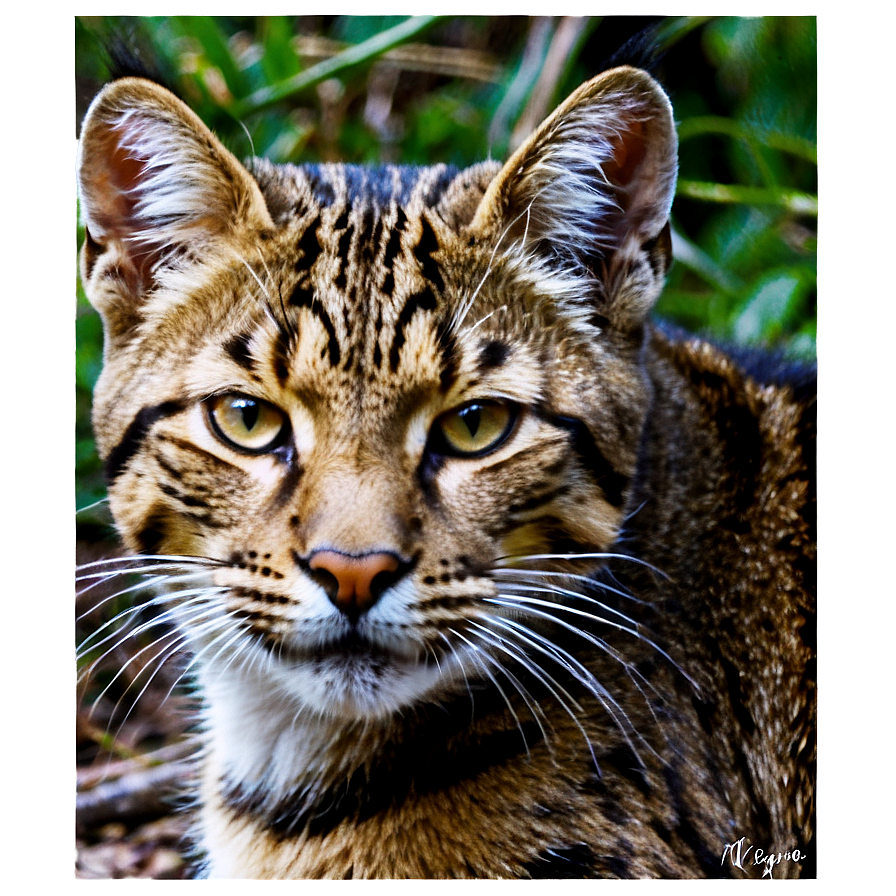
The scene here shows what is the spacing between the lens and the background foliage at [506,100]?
222cm

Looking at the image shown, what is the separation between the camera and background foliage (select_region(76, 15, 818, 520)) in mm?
2217

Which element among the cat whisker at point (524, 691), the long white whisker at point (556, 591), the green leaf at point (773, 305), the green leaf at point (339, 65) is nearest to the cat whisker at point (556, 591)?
the long white whisker at point (556, 591)

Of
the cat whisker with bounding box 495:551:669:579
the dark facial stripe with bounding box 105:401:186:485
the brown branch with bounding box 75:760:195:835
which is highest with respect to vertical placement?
the dark facial stripe with bounding box 105:401:186:485

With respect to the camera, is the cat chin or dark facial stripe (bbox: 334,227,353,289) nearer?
the cat chin

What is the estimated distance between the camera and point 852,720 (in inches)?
86.2

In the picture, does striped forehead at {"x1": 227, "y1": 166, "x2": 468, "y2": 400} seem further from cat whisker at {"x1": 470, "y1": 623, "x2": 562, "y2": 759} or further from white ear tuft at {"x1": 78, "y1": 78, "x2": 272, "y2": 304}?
cat whisker at {"x1": 470, "y1": 623, "x2": 562, "y2": 759}

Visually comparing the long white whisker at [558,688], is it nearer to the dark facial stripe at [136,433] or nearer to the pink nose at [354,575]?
the pink nose at [354,575]

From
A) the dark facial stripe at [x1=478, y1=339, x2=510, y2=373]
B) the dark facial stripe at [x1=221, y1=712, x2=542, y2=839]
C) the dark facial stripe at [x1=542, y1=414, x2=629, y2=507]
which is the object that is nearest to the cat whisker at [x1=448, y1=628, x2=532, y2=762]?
the dark facial stripe at [x1=221, y1=712, x2=542, y2=839]

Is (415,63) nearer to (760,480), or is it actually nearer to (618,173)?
(618,173)

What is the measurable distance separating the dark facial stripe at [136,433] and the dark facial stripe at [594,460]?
70 centimetres

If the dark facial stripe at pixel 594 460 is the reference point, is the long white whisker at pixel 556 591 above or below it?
below

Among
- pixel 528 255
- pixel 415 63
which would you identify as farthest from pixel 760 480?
pixel 415 63
